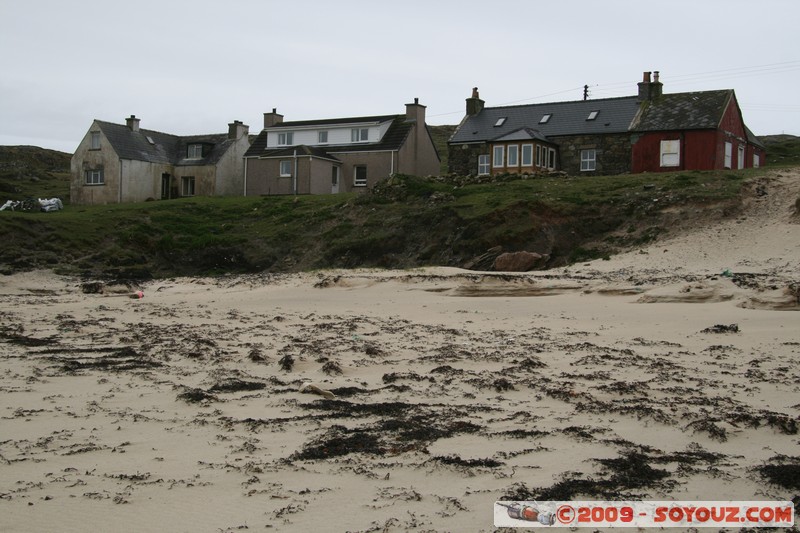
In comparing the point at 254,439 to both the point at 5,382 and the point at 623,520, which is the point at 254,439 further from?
the point at 5,382

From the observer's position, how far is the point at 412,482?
5309 mm

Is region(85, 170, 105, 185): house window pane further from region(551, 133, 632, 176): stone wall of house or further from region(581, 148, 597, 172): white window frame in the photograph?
region(581, 148, 597, 172): white window frame

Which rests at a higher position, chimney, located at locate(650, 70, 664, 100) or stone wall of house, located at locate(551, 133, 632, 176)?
chimney, located at locate(650, 70, 664, 100)

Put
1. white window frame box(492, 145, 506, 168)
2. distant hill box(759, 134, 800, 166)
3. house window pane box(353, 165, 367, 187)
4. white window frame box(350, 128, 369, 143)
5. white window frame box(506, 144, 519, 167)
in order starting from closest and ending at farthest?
1. white window frame box(506, 144, 519, 167)
2. white window frame box(492, 145, 506, 168)
3. house window pane box(353, 165, 367, 187)
4. white window frame box(350, 128, 369, 143)
5. distant hill box(759, 134, 800, 166)

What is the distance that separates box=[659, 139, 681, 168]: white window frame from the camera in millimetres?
36906

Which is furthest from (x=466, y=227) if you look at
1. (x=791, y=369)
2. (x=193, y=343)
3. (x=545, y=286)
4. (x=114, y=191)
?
(x=114, y=191)

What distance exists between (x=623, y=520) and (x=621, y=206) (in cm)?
2370

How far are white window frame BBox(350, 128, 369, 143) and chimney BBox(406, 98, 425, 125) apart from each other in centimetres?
251

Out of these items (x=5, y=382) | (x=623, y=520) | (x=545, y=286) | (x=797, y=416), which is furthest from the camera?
(x=545, y=286)

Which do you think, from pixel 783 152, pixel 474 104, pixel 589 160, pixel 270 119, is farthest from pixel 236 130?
pixel 783 152

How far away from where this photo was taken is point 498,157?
3947 cm

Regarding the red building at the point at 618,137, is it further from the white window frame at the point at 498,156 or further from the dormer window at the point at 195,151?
the dormer window at the point at 195,151

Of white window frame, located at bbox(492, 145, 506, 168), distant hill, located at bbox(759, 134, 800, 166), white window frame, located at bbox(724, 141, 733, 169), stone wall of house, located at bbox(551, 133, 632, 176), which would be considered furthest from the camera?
distant hill, located at bbox(759, 134, 800, 166)

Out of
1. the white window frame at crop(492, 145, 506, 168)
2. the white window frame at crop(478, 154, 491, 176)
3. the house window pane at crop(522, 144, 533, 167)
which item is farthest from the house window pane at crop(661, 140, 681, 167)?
the white window frame at crop(478, 154, 491, 176)
